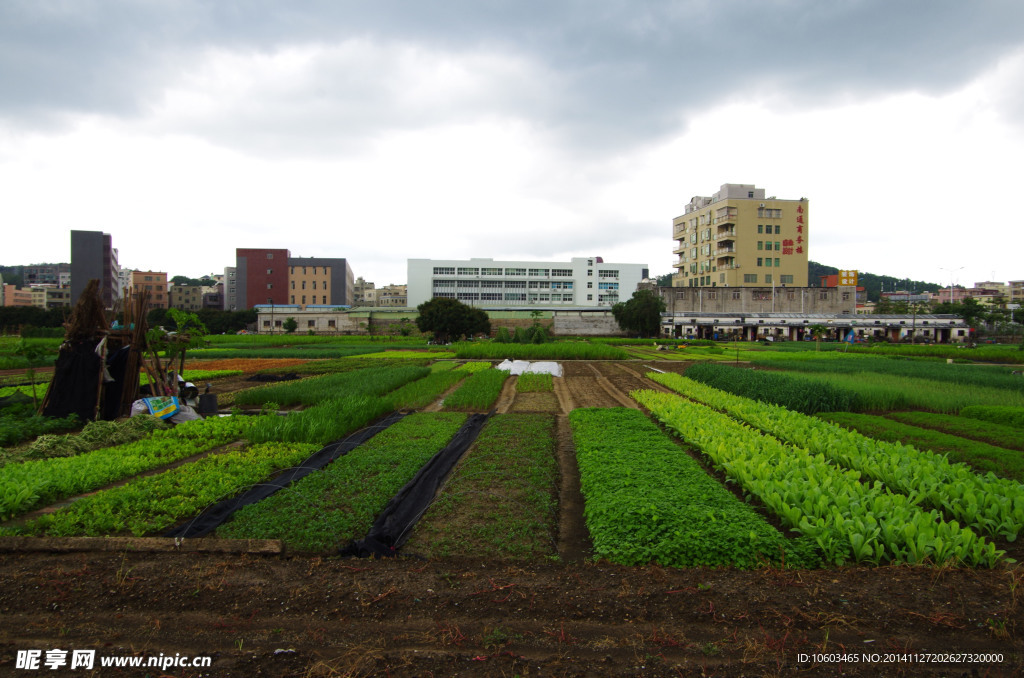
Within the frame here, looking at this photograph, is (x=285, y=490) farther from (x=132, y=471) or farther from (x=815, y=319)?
(x=815, y=319)

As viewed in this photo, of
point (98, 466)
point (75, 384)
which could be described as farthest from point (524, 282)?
point (98, 466)

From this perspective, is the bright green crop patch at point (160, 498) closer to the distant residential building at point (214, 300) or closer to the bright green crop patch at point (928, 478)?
the bright green crop patch at point (928, 478)

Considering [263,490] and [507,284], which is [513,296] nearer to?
[507,284]

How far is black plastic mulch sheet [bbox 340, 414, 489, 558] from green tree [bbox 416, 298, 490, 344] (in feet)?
172

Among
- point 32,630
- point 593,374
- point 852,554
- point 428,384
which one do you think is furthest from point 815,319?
point 32,630

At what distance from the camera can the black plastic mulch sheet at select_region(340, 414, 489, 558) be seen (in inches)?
232

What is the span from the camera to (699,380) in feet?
74.6

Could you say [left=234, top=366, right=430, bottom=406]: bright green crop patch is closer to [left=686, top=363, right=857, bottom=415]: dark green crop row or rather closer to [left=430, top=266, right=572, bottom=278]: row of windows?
[left=686, top=363, right=857, bottom=415]: dark green crop row

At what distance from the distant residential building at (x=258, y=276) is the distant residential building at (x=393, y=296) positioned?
37.0 meters

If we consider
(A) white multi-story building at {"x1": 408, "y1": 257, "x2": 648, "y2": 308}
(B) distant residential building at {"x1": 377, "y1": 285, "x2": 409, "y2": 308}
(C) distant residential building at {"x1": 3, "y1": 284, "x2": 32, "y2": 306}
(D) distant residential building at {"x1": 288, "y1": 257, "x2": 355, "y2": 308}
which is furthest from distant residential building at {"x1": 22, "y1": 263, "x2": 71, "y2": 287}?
(A) white multi-story building at {"x1": 408, "y1": 257, "x2": 648, "y2": 308}

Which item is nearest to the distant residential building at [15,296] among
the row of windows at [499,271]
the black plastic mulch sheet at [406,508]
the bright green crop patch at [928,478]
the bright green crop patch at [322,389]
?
the row of windows at [499,271]

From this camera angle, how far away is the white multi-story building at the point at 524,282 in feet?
328

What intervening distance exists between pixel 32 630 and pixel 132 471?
483cm

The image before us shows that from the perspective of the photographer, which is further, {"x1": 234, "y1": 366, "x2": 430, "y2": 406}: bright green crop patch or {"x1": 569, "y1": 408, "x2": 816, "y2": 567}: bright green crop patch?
{"x1": 234, "y1": 366, "x2": 430, "y2": 406}: bright green crop patch
